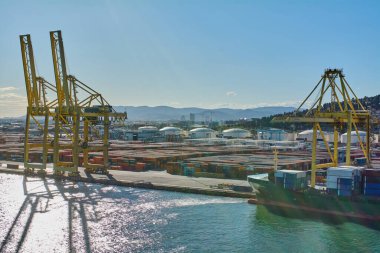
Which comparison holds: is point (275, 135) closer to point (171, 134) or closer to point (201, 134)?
point (201, 134)

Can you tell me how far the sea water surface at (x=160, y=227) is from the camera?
894 inches

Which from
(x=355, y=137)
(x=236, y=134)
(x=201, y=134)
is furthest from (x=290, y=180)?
(x=201, y=134)

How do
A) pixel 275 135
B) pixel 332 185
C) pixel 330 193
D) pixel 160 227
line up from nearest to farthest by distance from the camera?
pixel 160 227 → pixel 330 193 → pixel 332 185 → pixel 275 135

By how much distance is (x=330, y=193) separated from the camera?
30.6 metres

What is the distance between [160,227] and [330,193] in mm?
12169

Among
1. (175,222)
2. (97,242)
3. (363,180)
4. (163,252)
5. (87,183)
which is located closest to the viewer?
(163,252)

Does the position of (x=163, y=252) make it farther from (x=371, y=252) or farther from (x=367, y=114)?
(x=367, y=114)

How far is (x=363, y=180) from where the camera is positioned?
3062 centimetres

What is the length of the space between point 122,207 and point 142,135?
86.1 m

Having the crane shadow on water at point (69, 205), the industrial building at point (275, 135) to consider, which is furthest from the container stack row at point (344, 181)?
the industrial building at point (275, 135)

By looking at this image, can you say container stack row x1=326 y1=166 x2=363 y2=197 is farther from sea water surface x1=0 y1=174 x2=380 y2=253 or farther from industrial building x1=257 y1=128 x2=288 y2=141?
industrial building x1=257 y1=128 x2=288 y2=141

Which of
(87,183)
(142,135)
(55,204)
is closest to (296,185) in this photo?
(55,204)

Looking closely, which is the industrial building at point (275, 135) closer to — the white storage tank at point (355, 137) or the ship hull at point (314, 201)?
the white storage tank at point (355, 137)

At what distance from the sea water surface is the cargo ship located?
146 centimetres
